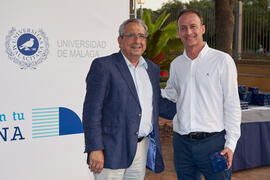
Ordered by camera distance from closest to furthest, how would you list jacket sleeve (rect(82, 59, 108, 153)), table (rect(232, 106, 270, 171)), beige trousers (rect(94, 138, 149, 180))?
jacket sleeve (rect(82, 59, 108, 153)), beige trousers (rect(94, 138, 149, 180)), table (rect(232, 106, 270, 171))

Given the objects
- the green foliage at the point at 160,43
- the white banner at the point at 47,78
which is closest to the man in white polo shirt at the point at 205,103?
the white banner at the point at 47,78

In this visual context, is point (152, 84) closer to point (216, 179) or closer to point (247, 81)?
point (216, 179)

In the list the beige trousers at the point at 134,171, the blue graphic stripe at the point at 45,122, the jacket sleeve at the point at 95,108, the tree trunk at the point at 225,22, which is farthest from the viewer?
the tree trunk at the point at 225,22

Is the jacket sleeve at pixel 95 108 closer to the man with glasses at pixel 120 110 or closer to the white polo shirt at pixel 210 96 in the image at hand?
the man with glasses at pixel 120 110

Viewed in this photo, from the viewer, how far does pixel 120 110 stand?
8.54ft

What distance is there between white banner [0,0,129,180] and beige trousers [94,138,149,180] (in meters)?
1.45

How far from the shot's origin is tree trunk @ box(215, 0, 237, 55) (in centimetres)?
1013

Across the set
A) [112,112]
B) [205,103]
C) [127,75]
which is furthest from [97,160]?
[205,103]

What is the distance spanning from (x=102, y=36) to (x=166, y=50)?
5.29 metres

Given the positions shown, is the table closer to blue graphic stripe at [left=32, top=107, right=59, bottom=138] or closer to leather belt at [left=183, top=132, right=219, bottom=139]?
leather belt at [left=183, top=132, right=219, bottom=139]

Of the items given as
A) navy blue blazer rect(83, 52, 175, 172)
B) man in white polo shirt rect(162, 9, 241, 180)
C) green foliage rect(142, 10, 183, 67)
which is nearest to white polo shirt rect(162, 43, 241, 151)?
man in white polo shirt rect(162, 9, 241, 180)

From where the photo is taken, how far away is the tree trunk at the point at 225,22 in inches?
399

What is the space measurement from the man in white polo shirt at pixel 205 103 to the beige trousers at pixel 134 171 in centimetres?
38

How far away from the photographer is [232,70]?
2.76 metres
